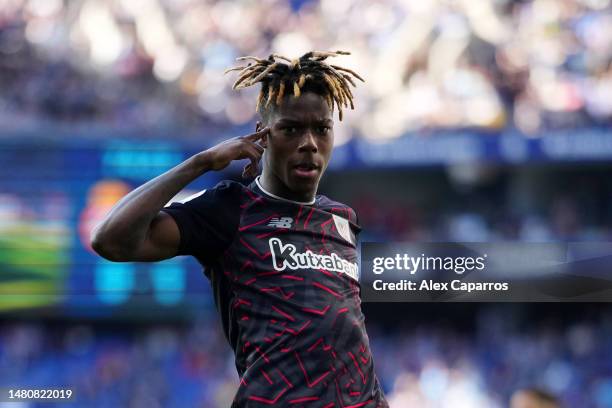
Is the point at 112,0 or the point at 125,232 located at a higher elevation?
the point at 112,0

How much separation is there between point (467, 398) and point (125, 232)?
5.92 m

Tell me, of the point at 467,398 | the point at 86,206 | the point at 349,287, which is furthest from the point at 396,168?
the point at 349,287

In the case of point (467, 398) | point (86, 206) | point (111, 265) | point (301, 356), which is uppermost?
point (86, 206)

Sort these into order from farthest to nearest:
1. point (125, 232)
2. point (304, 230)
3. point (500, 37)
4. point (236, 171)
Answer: point (500, 37) < point (236, 171) < point (304, 230) < point (125, 232)

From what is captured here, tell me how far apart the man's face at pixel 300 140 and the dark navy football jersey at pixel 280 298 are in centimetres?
8

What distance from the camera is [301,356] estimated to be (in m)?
1.83

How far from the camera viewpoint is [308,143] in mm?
1952

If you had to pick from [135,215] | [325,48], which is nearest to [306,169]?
[135,215]

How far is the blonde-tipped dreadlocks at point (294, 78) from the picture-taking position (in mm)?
2002

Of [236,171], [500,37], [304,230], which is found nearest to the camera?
[304,230]

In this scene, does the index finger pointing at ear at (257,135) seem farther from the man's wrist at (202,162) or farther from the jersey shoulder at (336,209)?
the jersey shoulder at (336,209)

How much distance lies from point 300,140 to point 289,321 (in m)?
0.42

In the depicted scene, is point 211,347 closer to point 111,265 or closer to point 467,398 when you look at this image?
point 111,265

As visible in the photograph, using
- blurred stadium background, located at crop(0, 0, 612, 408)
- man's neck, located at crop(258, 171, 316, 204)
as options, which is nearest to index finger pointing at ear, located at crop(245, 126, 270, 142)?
man's neck, located at crop(258, 171, 316, 204)
